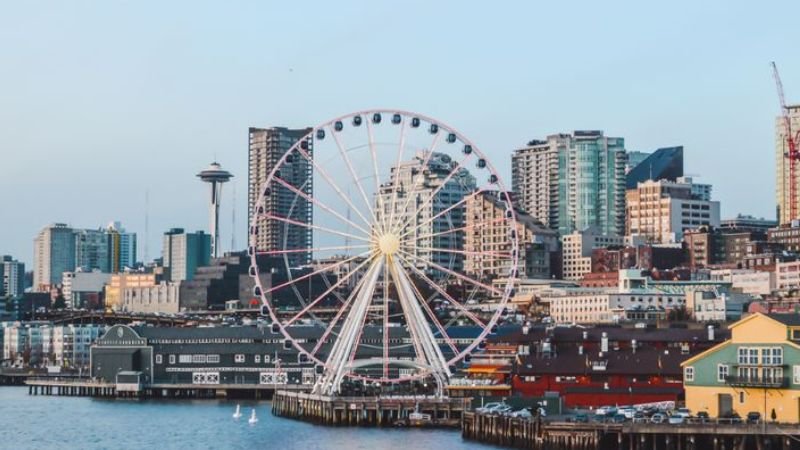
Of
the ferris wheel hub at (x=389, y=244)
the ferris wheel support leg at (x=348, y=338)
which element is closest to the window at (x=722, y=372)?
the ferris wheel hub at (x=389, y=244)

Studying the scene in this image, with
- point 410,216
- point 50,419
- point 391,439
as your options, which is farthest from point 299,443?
point 50,419

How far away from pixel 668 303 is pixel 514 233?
8196 cm

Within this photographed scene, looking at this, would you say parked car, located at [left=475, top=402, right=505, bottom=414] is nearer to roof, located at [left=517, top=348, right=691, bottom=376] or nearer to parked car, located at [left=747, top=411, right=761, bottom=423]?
roof, located at [left=517, top=348, right=691, bottom=376]

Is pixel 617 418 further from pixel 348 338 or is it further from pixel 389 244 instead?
pixel 348 338

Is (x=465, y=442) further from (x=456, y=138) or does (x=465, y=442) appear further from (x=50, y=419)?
(x=50, y=419)

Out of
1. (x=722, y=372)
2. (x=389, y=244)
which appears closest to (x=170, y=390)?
(x=389, y=244)

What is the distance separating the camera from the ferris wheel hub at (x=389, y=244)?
337ft

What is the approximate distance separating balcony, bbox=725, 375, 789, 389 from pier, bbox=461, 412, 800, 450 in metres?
3.82

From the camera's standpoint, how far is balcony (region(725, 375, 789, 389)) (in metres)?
78.9

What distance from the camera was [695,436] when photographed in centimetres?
7625

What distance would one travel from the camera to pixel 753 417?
7850cm

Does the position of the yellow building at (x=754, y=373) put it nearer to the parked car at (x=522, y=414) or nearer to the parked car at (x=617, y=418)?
the parked car at (x=617, y=418)

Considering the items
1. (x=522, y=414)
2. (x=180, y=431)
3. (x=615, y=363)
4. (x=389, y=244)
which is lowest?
(x=180, y=431)

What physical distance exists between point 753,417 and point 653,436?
4657 millimetres
